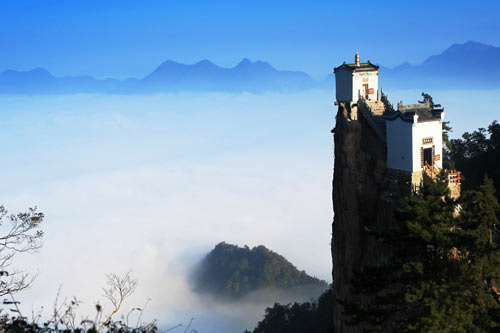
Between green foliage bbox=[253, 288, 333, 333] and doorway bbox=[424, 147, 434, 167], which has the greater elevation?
doorway bbox=[424, 147, 434, 167]

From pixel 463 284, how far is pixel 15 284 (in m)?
13.3

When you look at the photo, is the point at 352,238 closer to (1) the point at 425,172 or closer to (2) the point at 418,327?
(1) the point at 425,172

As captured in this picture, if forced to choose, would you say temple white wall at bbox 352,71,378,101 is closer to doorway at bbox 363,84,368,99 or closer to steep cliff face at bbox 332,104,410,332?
doorway at bbox 363,84,368,99

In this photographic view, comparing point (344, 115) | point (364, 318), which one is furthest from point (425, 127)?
point (364, 318)

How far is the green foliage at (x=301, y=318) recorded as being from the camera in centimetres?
5137

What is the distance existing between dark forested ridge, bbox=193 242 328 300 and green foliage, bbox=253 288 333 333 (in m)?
59.0

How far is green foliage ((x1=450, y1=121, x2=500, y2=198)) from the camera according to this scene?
1500 inches

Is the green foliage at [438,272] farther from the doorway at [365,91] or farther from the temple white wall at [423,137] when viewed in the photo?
the doorway at [365,91]

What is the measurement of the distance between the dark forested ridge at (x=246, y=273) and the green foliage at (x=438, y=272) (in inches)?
3892

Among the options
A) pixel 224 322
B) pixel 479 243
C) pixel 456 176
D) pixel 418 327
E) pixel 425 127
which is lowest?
pixel 224 322

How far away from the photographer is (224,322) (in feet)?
415

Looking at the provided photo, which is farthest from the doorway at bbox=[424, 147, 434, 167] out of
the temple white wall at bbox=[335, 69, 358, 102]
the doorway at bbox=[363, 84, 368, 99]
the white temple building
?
the doorway at bbox=[363, 84, 368, 99]

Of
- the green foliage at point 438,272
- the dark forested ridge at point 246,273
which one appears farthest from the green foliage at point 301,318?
the dark forested ridge at point 246,273

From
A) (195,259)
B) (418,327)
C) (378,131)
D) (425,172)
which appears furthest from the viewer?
(195,259)
